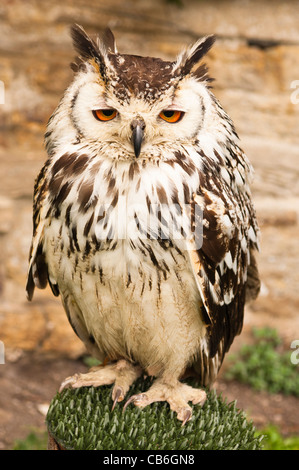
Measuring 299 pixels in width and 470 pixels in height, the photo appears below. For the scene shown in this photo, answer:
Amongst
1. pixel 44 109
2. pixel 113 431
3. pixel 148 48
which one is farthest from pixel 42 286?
pixel 148 48

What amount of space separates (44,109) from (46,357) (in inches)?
52.6

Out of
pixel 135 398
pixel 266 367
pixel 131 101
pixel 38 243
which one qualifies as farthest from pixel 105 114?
pixel 266 367

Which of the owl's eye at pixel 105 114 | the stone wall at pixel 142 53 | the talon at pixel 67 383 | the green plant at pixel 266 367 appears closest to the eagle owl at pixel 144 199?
the owl's eye at pixel 105 114

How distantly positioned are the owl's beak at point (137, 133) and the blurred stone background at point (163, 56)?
62.1 inches

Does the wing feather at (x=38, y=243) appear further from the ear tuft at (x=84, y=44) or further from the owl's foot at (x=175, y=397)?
the owl's foot at (x=175, y=397)

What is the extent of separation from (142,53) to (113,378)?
1723 mm

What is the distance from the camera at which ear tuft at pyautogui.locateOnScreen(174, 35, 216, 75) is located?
136cm

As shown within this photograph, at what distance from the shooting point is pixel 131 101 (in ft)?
4.15

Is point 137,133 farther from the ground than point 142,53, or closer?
closer

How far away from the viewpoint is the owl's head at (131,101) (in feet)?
4.16

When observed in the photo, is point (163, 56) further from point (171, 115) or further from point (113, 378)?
point (113, 378)

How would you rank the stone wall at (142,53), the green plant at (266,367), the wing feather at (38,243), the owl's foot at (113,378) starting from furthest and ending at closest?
the green plant at (266,367) < the stone wall at (142,53) < the owl's foot at (113,378) < the wing feather at (38,243)

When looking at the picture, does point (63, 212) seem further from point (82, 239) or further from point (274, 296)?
point (274, 296)

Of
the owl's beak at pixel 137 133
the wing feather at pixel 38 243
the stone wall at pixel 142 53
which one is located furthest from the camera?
the stone wall at pixel 142 53
